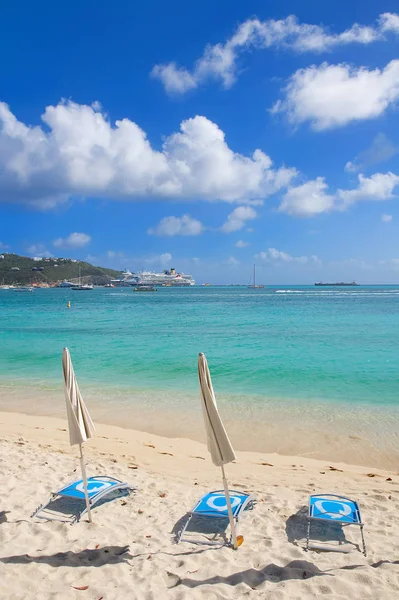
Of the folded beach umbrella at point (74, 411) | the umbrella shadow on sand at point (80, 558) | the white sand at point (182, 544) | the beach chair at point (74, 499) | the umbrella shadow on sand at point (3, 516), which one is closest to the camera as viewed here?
the white sand at point (182, 544)

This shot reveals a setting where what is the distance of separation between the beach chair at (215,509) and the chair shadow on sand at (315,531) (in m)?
0.62

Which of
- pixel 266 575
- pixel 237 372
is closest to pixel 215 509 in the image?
pixel 266 575

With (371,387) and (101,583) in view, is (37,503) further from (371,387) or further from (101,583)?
(371,387)

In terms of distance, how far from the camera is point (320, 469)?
7.72m

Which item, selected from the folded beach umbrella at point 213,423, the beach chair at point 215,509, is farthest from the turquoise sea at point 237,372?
the folded beach umbrella at point 213,423

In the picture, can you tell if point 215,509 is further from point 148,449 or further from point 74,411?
point 148,449

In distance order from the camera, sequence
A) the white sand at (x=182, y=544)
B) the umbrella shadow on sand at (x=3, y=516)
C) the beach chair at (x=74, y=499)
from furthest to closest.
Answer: the beach chair at (x=74, y=499) → the umbrella shadow on sand at (x=3, y=516) → the white sand at (x=182, y=544)

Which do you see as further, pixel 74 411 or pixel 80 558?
pixel 74 411

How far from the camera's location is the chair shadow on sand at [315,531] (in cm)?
506

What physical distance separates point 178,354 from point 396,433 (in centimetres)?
1263

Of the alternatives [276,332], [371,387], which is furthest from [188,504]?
A: [276,332]

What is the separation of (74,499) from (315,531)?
134 inches

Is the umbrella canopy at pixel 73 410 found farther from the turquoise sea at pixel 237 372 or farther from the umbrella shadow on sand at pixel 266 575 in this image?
the turquoise sea at pixel 237 372

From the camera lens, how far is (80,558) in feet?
15.5
